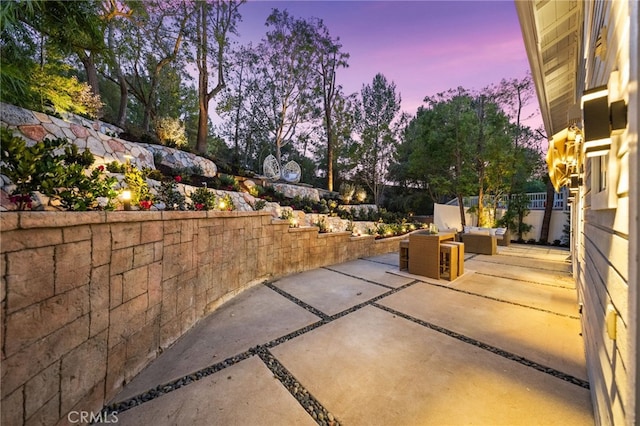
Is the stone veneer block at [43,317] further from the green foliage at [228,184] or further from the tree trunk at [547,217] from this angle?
the tree trunk at [547,217]

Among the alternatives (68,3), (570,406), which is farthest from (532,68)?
(68,3)

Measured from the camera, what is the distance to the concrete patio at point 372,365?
1.45 metres

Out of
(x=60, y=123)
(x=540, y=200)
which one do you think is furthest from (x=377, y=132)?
(x=60, y=123)

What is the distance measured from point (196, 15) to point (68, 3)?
8.04 m

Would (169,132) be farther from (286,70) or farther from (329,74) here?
(329,74)

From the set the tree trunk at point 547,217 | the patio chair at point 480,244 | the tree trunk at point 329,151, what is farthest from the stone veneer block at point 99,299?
the tree trunk at point 547,217

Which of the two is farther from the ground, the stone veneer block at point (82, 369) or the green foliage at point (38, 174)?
the green foliage at point (38, 174)

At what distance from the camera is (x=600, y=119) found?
0.90 meters

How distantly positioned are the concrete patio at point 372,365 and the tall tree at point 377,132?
31.0 feet

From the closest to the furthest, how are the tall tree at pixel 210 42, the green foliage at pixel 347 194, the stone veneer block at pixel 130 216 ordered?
the stone veneer block at pixel 130 216, the tall tree at pixel 210 42, the green foliage at pixel 347 194

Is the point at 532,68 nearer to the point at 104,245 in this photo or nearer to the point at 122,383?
the point at 104,245

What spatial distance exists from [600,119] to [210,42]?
42.0ft

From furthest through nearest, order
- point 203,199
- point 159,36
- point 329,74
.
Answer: point 329,74
point 159,36
point 203,199

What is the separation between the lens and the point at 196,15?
9.41 metres
